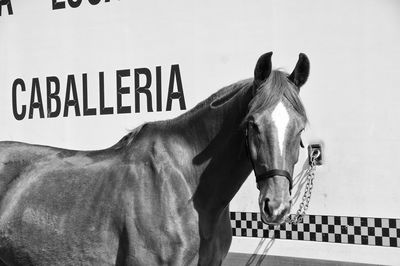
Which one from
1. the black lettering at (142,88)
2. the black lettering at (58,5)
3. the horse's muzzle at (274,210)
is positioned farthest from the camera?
the black lettering at (58,5)

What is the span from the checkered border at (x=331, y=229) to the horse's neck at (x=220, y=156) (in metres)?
1.17

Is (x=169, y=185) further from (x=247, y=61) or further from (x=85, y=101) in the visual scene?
(x=85, y=101)

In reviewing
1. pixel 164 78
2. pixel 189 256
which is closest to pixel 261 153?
pixel 189 256

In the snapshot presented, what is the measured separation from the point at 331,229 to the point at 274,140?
5.08ft

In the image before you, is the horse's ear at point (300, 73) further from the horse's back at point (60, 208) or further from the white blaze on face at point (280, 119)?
the horse's back at point (60, 208)

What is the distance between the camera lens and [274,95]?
2184 mm

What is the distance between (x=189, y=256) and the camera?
2.38 meters

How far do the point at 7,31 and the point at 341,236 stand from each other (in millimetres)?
3400

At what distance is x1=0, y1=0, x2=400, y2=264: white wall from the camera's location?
323cm

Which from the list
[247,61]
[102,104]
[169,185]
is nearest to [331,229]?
[247,61]

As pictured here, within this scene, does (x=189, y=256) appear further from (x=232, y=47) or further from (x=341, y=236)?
(x=232, y=47)

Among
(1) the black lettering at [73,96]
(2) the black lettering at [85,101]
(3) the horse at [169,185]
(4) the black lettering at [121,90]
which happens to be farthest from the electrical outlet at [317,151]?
(1) the black lettering at [73,96]

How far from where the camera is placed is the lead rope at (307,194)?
3.40 m

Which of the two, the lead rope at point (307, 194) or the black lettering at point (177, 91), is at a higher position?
the black lettering at point (177, 91)
